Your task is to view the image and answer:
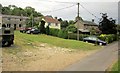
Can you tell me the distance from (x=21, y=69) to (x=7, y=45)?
9.61 m

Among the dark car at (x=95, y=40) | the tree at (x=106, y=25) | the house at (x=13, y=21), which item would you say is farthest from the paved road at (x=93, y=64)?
the house at (x=13, y=21)

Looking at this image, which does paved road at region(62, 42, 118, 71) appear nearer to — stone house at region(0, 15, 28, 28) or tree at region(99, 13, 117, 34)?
tree at region(99, 13, 117, 34)

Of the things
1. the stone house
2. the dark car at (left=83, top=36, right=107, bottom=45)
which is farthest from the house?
the dark car at (left=83, top=36, right=107, bottom=45)

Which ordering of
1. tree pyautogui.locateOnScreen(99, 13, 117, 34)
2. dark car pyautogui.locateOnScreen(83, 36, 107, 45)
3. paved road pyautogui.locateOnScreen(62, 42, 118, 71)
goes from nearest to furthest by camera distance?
paved road pyautogui.locateOnScreen(62, 42, 118, 71) → dark car pyautogui.locateOnScreen(83, 36, 107, 45) → tree pyautogui.locateOnScreen(99, 13, 117, 34)

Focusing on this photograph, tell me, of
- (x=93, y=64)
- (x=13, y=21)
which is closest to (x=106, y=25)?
(x=13, y=21)

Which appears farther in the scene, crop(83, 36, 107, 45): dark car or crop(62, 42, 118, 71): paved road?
crop(83, 36, 107, 45): dark car

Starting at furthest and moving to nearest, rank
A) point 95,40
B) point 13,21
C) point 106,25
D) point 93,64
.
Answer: point 13,21 < point 106,25 < point 95,40 < point 93,64

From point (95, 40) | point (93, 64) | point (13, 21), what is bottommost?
point (93, 64)

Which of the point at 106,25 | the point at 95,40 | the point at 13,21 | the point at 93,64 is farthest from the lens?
the point at 13,21

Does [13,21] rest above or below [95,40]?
above

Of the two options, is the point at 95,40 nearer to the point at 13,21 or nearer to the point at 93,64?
the point at 93,64

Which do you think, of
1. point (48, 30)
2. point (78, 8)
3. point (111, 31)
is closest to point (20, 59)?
point (78, 8)

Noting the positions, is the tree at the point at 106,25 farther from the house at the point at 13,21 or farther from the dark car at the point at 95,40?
the house at the point at 13,21

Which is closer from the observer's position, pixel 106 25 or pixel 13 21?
pixel 106 25
